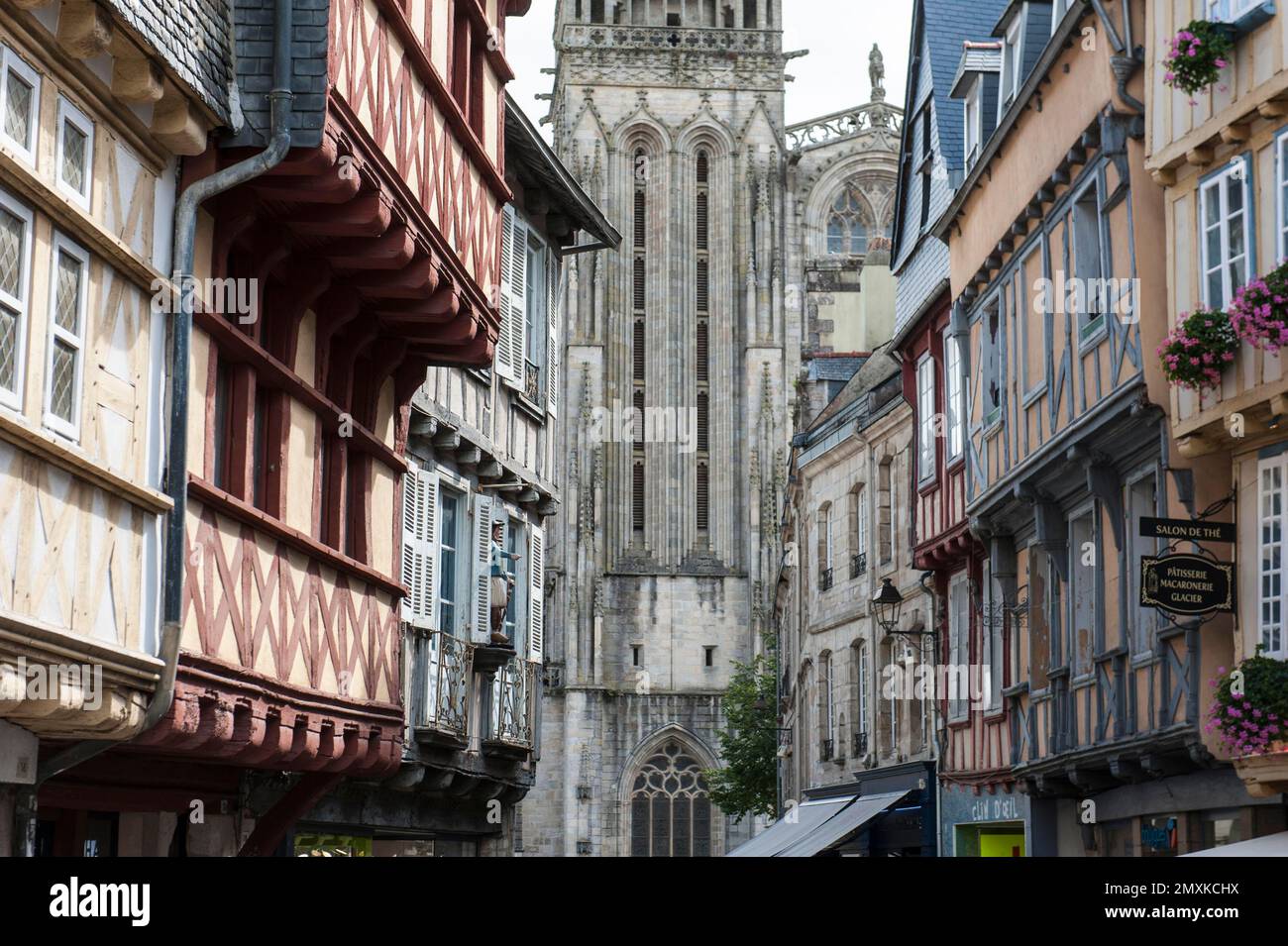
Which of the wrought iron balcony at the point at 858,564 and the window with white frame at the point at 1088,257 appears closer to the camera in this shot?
the window with white frame at the point at 1088,257

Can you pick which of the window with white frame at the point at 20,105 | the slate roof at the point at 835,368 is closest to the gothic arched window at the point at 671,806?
the slate roof at the point at 835,368

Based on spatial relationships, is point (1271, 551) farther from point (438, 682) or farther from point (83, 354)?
point (438, 682)

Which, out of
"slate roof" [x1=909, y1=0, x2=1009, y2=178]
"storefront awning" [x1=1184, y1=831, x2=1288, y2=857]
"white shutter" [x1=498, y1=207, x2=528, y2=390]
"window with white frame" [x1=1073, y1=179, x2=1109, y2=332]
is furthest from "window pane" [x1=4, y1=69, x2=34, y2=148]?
"slate roof" [x1=909, y1=0, x2=1009, y2=178]

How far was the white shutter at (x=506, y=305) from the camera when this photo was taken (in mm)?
18766

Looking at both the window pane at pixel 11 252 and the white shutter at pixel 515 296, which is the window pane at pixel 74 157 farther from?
the white shutter at pixel 515 296

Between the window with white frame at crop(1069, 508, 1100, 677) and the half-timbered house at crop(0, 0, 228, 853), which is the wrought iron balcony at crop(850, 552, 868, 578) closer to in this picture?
the window with white frame at crop(1069, 508, 1100, 677)

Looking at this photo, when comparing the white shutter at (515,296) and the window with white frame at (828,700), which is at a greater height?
the white shutter at (515,296)

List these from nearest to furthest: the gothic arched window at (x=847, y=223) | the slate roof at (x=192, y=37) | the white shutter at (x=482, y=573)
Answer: the slate roof at (x=192, y=37) < the white shutter at (x=482, y=573) < the gothic arched window at (x=847, y=223)

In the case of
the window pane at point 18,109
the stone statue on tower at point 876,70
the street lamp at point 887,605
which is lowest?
the street lamp at point 887,605

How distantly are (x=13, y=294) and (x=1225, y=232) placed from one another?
7126 mm

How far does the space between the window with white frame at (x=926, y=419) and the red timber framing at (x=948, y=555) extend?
0.07 meters

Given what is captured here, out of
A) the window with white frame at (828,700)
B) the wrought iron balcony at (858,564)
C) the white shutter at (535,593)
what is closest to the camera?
the white shutter at (535,593)
